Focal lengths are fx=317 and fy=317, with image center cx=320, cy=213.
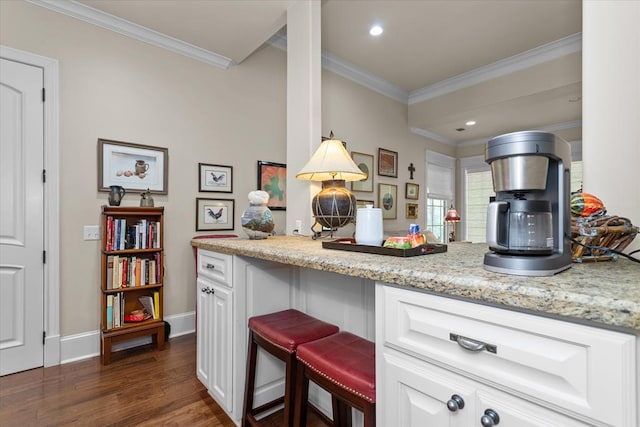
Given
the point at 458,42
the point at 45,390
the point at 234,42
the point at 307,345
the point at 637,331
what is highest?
the point at 458,42

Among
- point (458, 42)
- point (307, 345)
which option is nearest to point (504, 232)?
point (307, 345)

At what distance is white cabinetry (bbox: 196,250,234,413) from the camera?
159 cm

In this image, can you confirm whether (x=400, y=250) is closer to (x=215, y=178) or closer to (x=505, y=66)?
(x=215, y=178)

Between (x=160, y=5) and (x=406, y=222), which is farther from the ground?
(x=160, y=5)

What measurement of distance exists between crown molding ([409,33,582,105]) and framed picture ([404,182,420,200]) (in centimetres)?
131

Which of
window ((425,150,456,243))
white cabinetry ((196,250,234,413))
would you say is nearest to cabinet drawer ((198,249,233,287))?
white cabinetry ((196,250,234,413))

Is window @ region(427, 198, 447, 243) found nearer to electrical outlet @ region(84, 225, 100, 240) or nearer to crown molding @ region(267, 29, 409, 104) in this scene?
crown molding @ region(267, 29, 409, 104)

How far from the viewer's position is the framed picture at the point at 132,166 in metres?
2.54

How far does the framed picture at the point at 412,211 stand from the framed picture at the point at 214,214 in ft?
9.70

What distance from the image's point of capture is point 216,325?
5.52 feet

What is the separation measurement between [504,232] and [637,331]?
0.28 metres

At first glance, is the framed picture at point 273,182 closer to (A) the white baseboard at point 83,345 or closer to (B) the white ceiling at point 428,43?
(B) the white ceiling at point 428,43

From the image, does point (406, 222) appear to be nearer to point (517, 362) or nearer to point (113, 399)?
point (113, 399)

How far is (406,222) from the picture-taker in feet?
16.6
